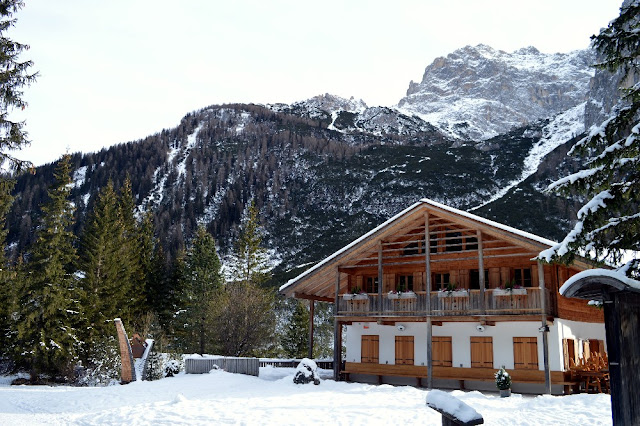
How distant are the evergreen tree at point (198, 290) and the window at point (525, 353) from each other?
26.3 meters

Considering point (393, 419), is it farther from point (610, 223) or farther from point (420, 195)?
point (420, 195)

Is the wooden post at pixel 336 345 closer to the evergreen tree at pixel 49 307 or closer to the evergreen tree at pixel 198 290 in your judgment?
the evergreen tree at pixel 49 307

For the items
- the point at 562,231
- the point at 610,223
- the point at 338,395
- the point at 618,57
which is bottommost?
the point at 338,395

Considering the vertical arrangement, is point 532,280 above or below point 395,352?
above

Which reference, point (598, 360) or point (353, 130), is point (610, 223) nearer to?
point (598, 360)

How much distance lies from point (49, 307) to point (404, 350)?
20.9 metres

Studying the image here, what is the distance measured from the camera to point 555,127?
15388cm

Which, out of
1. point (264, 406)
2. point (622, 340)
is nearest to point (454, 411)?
point (622, 340)

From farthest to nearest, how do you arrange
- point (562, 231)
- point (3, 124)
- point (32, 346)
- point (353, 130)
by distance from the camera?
point (353, 130) < point (562, 231) < point (32, 346) < point (3, 124)

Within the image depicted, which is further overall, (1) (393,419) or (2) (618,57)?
(1) (393,419)

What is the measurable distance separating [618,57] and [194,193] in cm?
12666

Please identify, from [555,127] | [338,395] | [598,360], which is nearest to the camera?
[338,395]

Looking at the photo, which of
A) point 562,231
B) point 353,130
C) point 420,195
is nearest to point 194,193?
point 420,195

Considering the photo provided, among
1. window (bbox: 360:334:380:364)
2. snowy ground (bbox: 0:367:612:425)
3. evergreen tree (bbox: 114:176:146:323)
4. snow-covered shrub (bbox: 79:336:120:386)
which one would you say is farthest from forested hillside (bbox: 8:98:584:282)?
snowy ground (bbox: 0:367:612:425)
